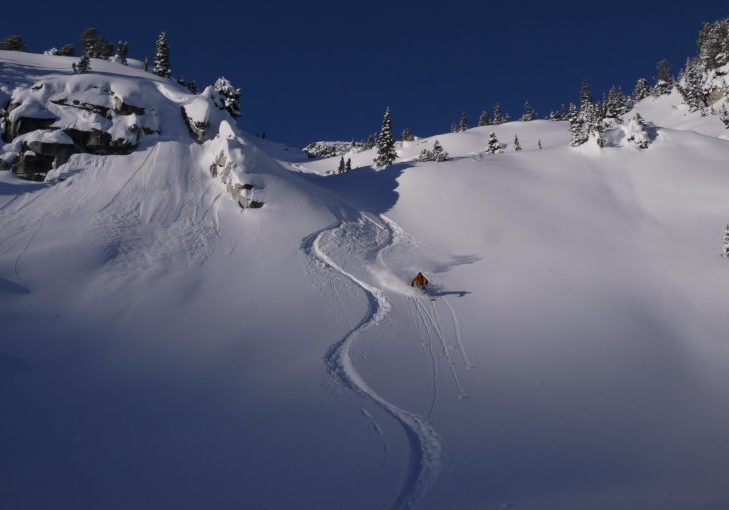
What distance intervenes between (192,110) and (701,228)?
36.1 m

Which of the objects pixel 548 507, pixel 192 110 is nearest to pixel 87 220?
pixel 192 110

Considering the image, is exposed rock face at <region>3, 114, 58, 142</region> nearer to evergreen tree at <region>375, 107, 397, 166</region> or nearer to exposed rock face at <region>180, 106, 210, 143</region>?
exposed rock face at <region>180, 106, 210, 143</region>

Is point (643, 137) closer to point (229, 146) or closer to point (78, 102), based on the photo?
point (229, 146)

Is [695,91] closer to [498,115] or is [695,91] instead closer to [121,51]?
[498,115]

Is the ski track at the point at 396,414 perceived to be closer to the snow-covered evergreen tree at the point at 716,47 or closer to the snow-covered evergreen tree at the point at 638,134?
the snow-covered evergreen tree at the point at 638,134

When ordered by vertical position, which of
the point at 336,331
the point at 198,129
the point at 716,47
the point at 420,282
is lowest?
the point at 336,331

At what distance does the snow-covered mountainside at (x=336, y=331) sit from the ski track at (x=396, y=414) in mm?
83

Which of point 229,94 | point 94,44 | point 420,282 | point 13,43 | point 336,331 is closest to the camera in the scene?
point 336,331

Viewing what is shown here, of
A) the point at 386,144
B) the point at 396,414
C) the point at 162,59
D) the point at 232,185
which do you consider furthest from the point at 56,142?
the point at 162,59

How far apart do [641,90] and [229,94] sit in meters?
102

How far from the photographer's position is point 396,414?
452 inches

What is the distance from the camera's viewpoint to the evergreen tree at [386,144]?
5034 cm

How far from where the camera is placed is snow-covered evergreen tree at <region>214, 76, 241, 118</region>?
4038cm

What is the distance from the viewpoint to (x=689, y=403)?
1320cm
